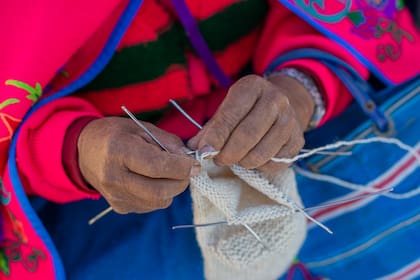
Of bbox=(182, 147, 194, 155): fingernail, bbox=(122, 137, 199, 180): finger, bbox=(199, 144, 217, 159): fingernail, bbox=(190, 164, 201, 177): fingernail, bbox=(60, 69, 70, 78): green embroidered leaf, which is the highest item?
bbox=(60, 69, 70, 78): green embroidered leaf

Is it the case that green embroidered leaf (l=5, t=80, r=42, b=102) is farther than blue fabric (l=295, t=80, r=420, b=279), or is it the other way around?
blue fabric (l=295, t=80, r=420, b=279)

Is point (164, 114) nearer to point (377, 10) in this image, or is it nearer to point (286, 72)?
point (286, 72)

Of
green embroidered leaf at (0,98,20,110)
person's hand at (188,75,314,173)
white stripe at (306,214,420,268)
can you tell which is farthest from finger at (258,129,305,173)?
green embroidered leaf at (0,98,20,110)

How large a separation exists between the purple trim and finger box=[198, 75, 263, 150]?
19 cm

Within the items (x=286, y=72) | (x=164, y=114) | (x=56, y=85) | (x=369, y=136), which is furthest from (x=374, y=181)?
(x=56, y=85)

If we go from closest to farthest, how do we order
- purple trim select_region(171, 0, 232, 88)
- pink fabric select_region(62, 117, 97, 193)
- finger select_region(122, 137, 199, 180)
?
finger select_region(122, 137, 199, 180) → pink fabric select_region(62, 117, 97, 193) → purple trim select_region(171, 0, 232, 88)

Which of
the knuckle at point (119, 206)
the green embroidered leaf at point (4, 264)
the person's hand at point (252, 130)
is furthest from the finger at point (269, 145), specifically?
the green embroidered leaf at point (4, 264)

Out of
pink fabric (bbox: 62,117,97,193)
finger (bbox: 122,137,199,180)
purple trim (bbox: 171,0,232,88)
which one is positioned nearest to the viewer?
finger (bbox: 122,137,199,180)

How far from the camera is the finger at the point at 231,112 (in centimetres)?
59

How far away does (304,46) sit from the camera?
0.84 m

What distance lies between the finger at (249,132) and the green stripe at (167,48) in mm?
210

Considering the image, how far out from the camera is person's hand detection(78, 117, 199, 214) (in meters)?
0.57

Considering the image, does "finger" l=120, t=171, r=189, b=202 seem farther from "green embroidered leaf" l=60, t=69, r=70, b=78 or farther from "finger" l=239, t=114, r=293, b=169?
"green embroidered leaf" l=60, t=69, r=70, b=78

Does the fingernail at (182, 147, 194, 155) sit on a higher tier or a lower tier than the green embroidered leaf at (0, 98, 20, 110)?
lower
